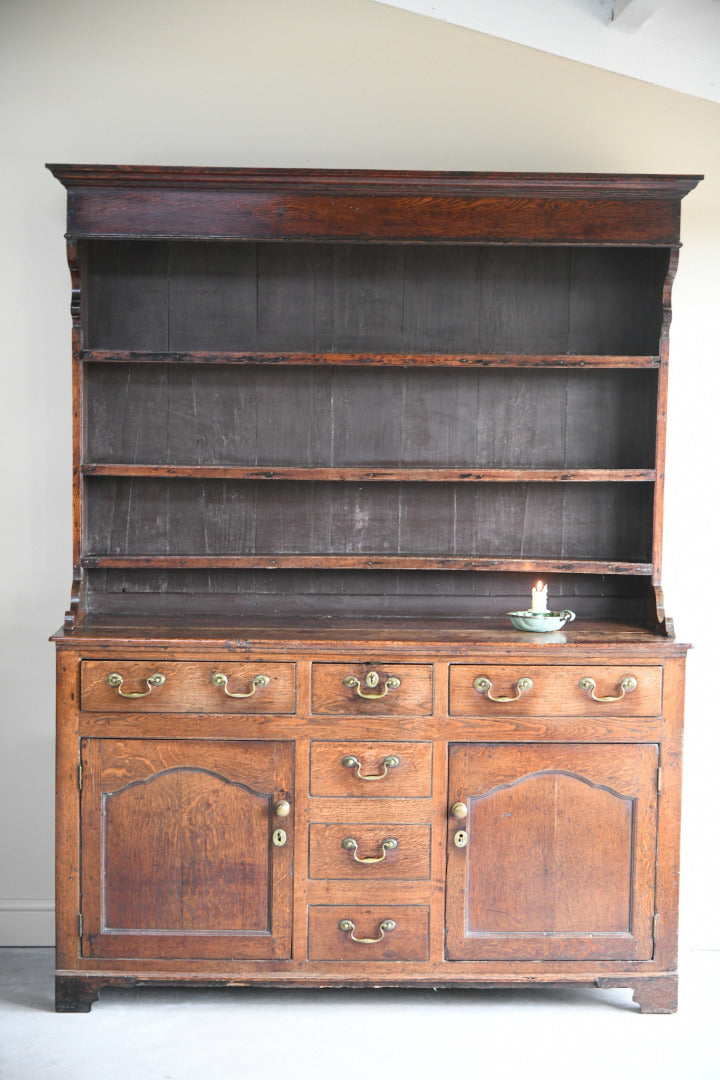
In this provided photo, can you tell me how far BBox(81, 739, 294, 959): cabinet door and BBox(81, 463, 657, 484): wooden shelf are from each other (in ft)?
2.67

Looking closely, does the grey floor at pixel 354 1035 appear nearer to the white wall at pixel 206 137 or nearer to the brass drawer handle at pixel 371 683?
the white wall at pixel 206 137

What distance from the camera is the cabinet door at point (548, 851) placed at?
2.71 meters

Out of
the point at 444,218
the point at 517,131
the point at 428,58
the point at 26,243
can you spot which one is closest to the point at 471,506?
the point at 444,218

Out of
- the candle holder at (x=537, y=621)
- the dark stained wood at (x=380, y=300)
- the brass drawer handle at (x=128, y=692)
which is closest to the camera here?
the brass drawer handle at (x=128, y=692)

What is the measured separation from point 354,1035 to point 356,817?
60cm

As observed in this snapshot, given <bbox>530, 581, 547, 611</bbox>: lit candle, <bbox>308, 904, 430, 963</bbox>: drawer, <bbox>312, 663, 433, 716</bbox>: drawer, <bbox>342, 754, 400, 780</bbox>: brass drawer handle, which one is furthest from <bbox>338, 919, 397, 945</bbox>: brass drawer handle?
<bbox>530, 581, 547, 611</bbox>: lit candle

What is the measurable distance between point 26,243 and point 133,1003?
245cm

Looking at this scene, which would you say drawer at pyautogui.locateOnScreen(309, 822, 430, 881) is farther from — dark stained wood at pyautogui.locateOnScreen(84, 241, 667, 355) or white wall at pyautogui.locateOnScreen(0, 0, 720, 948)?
dark stained wood at pyautogui.locateOnScreen(84, 241, 667, 355)

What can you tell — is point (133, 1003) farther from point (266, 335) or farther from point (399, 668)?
point (266, 335)

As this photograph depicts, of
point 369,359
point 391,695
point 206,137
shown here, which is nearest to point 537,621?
point 391,695

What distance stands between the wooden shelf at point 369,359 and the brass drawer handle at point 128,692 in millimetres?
966

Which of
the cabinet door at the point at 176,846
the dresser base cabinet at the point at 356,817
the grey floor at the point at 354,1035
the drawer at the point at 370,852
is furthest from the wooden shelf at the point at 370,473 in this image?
the grey floor at the point at 354,1035

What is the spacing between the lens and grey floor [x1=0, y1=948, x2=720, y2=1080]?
2.46 metres

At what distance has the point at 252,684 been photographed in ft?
8.85
